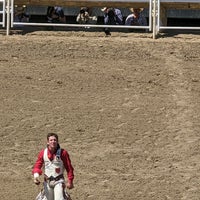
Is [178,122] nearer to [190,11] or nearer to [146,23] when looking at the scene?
[146,23]

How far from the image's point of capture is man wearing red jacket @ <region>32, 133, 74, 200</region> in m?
11.5

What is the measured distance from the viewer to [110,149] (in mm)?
15258

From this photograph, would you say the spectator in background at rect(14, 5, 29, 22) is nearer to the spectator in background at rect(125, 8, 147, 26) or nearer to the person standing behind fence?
the person standing behind fence

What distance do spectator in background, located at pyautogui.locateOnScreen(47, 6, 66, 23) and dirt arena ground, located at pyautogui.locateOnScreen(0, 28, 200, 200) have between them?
3.08 feet

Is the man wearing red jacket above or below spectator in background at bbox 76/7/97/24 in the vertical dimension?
below

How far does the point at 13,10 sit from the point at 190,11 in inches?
208

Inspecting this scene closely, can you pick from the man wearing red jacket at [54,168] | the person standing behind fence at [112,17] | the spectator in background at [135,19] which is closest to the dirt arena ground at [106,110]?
the spectator in background at [135,19]

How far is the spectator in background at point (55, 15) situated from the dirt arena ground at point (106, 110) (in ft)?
3.08

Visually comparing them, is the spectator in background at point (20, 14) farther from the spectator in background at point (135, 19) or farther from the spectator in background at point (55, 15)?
the spectator in background at point (135, 19)

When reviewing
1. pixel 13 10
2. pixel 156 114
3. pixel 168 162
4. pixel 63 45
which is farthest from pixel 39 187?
pixel 13 10

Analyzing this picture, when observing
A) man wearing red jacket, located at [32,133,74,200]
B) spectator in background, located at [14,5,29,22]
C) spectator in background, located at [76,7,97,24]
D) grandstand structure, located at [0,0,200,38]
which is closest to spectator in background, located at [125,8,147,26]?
grandstand structure, located at [0,0,200,38]

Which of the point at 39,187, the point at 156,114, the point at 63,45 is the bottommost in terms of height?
the point at 39,187

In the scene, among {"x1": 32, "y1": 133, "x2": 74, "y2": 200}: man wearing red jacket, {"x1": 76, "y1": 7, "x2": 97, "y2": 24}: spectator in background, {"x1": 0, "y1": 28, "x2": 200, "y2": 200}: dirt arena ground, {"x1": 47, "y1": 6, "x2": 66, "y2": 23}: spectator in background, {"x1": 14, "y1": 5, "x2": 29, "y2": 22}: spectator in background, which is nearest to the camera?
{"x1": 32, "y1": 133, "x2": 74, "y2": 200}: man wearing red jacket

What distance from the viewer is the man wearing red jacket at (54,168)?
452 inches
